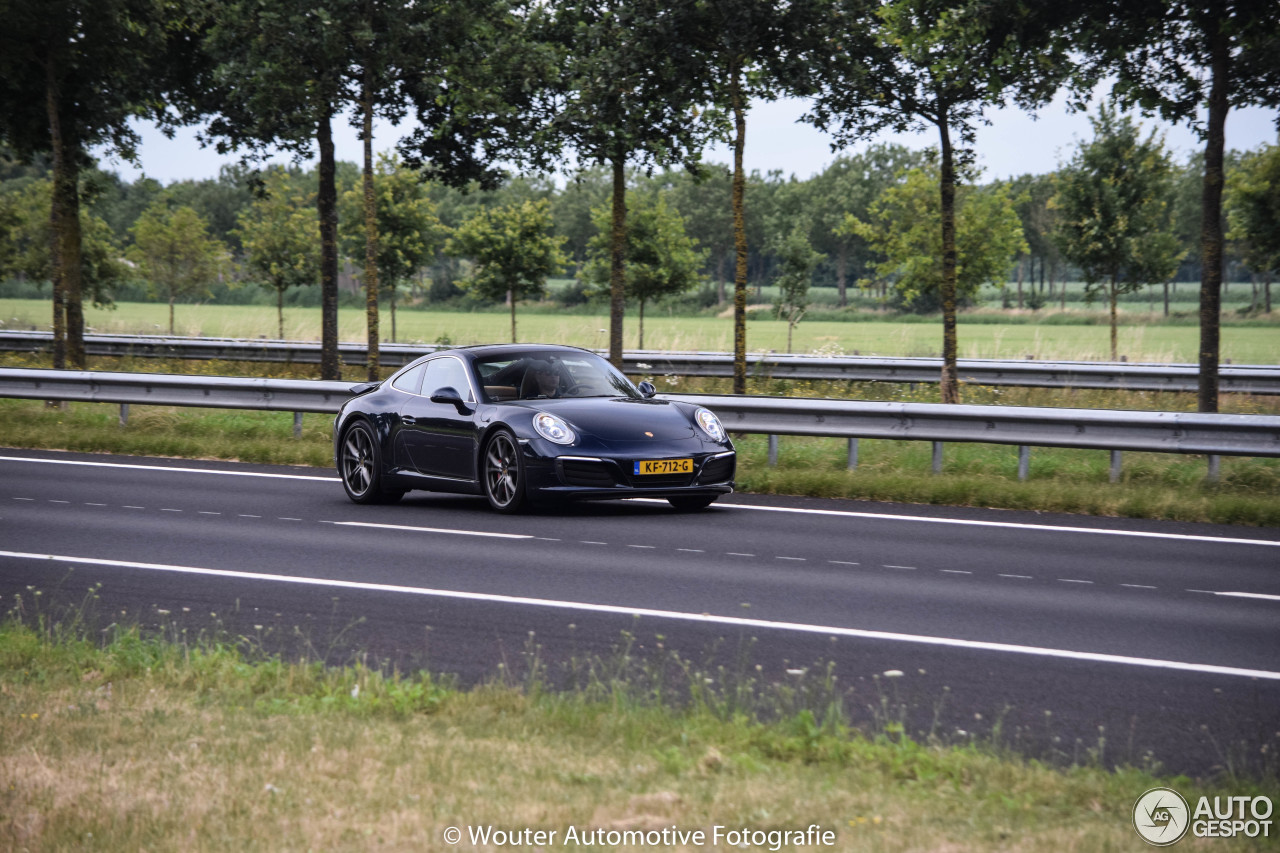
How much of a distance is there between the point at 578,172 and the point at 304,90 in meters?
4.79

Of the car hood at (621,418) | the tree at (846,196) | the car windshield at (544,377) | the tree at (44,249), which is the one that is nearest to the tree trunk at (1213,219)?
the car hood at (621,418)

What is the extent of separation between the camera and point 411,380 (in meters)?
12.6

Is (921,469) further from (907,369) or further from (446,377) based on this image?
(907,369)

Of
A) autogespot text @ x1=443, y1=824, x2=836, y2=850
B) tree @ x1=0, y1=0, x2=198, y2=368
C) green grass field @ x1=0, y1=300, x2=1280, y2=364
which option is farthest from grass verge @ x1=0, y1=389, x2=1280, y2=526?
green grass field @ x1=0, y1=300, x2=1280, y2=364

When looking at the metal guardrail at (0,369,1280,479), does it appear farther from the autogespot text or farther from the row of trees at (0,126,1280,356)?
the autogespot text

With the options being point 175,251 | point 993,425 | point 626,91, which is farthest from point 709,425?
point 175,251

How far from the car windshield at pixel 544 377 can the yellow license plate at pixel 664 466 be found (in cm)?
118

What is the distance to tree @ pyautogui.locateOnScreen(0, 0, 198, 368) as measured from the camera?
2192cm

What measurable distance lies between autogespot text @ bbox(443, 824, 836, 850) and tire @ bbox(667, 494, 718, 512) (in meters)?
7.85

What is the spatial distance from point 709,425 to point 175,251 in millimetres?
48183

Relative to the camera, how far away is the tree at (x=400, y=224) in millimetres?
41938

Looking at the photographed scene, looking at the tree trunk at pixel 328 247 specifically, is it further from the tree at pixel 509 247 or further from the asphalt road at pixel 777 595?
the tree at pixel 509 247

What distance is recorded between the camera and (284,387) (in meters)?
17.6

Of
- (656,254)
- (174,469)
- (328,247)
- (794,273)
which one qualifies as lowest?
(174,469)
